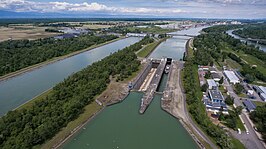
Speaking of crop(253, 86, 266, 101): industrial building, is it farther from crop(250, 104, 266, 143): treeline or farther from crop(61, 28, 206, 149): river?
crop(61, 28, 206, 149): river

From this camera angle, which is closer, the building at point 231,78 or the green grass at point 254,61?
the building at point 231,78

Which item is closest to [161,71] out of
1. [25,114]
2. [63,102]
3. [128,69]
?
[128,69]

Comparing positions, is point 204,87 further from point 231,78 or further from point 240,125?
point 240,125

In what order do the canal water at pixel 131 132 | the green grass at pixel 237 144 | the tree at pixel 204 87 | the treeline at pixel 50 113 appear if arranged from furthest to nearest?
1. the tree at pixel 204 87
2. the canal water at pixel 131 132
3. the green grass at pixel 237 144
4. the treeline at pixel 50 113

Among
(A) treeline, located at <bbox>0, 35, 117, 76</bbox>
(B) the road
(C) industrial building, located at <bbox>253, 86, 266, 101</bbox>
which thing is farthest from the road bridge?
(A) treeline, located at <bbox>0, 35, 117, 76</bbox>

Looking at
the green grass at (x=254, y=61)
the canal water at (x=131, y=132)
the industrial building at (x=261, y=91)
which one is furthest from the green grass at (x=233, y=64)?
the canal water at (x=131, y=132)

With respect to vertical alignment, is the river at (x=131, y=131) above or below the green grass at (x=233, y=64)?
below

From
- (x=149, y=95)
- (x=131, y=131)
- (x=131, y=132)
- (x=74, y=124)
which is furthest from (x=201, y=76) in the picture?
(x=74, y=124)

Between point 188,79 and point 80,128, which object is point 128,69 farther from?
point 80,128

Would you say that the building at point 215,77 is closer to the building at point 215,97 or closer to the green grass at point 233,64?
the building at point 215,97
